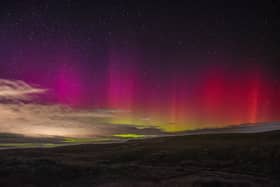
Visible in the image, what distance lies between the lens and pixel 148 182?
1770 inches

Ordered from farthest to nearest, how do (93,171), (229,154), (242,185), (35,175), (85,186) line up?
(229,154) → (93,171) → (35,175) → (85,186) → (242,185)

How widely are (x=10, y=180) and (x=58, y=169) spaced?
36.3 ft

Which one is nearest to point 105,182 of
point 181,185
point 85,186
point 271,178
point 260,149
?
point 85,186

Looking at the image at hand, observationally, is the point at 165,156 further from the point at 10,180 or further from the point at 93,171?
the point at 10,180

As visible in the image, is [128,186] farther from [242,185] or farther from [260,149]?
[260,149]

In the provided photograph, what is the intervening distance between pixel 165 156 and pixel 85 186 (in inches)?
1728

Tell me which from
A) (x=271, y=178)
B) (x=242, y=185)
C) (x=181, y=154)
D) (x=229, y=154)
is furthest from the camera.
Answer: (x=181, y=154)

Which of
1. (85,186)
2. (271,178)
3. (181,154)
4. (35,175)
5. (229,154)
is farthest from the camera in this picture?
(181,154)

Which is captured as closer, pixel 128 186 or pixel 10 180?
pixel 128 186

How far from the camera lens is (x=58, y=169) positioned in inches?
2384

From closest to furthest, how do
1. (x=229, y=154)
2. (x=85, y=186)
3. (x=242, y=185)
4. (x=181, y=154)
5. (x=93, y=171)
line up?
(x=242, y=185)
(x=85, y=186)
(x=93, y=171)
(x=229, y=154)
(x=181, y=154)

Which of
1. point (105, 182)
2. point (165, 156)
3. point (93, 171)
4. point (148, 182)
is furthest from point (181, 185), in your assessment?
point (165, 156)

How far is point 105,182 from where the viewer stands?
153 ft

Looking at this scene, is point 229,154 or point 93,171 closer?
point 93,171
